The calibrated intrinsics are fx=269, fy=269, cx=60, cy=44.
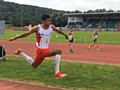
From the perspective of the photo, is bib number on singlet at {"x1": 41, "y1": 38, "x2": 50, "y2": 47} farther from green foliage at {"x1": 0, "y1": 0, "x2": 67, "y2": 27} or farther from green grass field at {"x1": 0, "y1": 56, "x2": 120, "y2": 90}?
green foliage at {"x1": 0, "y1": 0, "x2": 67, "y2": 27}

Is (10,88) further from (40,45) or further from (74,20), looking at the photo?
(74,20)

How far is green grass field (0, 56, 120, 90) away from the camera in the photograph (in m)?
8.18

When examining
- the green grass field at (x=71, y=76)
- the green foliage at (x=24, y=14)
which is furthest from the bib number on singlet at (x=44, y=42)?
the green foliage at (x=24, y=14)

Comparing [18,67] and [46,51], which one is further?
[18,67]

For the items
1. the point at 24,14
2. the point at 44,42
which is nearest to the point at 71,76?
the point at 44,42

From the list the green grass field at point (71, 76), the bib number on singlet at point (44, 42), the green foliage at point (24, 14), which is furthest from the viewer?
the green foliage at point (24, 14)

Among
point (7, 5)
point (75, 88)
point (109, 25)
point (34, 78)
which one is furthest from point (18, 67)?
point (7, 5)

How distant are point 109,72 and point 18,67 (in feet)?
12.7

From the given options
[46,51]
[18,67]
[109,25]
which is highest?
[46,51]

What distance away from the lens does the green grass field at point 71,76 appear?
818 cm

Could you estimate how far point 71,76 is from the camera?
31.2 feet

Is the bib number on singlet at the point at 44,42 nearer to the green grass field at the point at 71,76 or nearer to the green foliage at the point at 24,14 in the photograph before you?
the green grass field at the point at 71,76

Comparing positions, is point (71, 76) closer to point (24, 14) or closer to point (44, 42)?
point (44, 42)

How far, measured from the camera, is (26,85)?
330 inches
